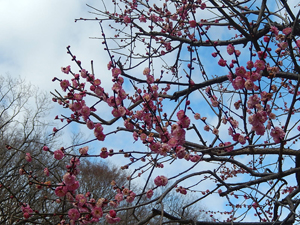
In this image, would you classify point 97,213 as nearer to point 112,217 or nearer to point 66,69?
point 112,217

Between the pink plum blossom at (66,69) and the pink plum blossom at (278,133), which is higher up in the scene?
the pink plum blossom at (66,69)

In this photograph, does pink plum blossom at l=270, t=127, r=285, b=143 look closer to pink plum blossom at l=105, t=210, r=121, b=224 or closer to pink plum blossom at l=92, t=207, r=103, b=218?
pink plum blossom at l=105, t=210, r=121, b=224

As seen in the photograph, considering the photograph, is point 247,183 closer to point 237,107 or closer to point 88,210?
point 237,107

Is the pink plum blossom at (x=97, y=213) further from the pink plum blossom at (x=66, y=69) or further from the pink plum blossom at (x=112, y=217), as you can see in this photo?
the pink plum blossom at (x=66, y=69)

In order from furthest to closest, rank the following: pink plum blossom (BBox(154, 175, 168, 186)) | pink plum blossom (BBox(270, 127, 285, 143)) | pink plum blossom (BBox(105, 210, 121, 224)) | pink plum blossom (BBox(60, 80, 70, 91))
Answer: pink plum blossom (BBox(60, 80, 70, 91)) < pink plum blossom (BBox(154, 175, 168, 186)) < pink plum blossom (BBox(270, 127, 285, 143)) < pink plum blossom (BBox(105, 210, 121, 224))

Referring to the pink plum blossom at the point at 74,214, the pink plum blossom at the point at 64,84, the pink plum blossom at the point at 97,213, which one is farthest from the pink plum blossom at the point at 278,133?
the pink plum blossom at the point at 64,84

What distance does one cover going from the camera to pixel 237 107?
7.05ft

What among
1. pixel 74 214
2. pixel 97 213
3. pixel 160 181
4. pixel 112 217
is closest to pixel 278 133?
pixel 160 181

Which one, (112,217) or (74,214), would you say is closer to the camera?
(112,217)

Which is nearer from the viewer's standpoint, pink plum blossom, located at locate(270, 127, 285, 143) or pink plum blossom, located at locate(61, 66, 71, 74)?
pink plum blossom, located at locate(270, 127, 285, 143)

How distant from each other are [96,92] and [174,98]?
1.56 m

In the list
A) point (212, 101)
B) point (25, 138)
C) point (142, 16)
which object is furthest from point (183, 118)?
point (25, 138)

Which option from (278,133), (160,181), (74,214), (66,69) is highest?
(66,69)

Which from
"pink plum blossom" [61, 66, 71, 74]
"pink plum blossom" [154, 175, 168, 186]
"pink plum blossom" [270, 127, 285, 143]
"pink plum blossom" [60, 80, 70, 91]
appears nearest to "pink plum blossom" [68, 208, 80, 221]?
"pink plum blossom" [154, 175, 168, 186]
